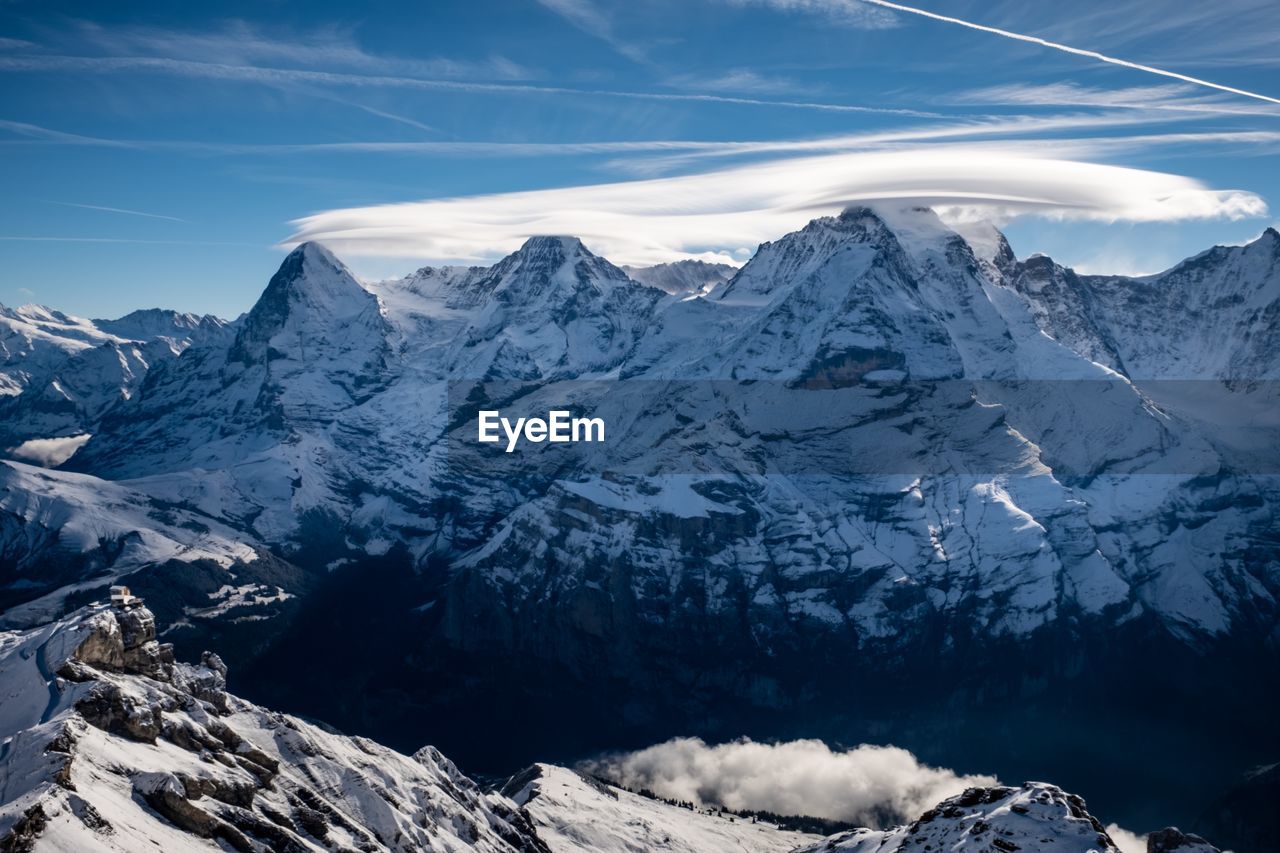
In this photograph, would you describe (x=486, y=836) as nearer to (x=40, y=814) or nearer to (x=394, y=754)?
(x=394, y=754)

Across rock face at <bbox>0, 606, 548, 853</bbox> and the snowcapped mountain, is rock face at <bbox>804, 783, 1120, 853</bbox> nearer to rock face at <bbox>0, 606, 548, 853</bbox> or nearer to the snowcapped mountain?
the snowcapped mountain

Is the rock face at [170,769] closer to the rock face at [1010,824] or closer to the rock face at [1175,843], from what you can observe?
the rock face at [1010,824]

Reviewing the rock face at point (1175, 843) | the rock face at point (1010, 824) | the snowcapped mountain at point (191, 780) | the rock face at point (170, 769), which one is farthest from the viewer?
the rock face at point (1010, 824)

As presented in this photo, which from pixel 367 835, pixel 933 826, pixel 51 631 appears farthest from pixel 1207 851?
pixel 51 631

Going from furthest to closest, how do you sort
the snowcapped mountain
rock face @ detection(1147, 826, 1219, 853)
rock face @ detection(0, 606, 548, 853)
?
rock face @ detection(1147, 826, 1219, 853)
the snowcapped mountain
rock face @ detection(0, 606, 548, 853)

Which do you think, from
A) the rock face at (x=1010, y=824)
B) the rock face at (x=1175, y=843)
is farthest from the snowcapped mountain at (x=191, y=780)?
the rock face at (x=1175, y=843)

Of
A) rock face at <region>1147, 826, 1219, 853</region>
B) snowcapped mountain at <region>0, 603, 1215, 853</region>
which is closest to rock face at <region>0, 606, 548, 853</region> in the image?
snowcapped mountain at <region>0, 603, 1215, 853</region>
